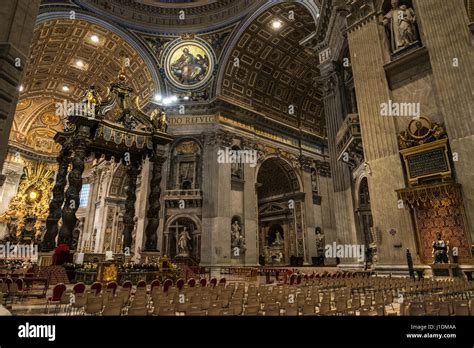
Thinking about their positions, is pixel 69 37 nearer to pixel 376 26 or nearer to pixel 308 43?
pixel 308 43

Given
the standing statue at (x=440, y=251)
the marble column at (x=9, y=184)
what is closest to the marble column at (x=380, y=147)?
the standing statue at (x=440, y=251)

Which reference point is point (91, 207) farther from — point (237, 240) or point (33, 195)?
point (237, 240)

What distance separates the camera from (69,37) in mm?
18719

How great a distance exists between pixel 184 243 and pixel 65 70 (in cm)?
1554

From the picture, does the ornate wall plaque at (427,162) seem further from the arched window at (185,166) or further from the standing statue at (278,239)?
the standing statue at (278,239)

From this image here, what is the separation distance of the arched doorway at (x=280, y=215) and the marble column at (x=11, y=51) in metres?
17.6

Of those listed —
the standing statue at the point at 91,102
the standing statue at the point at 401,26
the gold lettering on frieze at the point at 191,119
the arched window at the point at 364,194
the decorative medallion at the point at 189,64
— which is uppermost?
the decorative medallion at the point at 189,64

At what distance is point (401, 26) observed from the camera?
362 inches

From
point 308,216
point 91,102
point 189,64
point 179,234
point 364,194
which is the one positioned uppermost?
point 189,64

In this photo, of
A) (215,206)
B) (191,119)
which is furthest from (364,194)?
(191,119)

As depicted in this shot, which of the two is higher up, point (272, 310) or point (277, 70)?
point (277, 70)

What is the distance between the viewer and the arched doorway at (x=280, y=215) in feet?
71.5

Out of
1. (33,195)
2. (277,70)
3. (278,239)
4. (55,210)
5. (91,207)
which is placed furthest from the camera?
(33,195)

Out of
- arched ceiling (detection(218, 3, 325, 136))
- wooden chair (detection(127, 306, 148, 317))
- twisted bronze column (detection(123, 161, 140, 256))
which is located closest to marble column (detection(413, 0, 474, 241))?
wooden chair (detection(127, 306, 148, 317))
